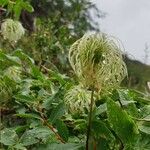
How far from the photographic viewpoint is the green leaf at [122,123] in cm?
164

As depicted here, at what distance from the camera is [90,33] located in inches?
66.2

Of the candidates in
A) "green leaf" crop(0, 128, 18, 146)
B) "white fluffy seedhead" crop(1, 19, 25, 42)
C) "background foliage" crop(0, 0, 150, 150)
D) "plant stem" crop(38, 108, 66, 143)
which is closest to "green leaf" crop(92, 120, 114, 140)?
"background foliage" crop(0, 0, 150, 150)

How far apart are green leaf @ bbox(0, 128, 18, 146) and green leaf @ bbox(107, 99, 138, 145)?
407 millimetres

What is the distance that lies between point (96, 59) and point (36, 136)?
0.35 metres

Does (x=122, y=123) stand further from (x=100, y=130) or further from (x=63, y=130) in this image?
(x=63, y=130)

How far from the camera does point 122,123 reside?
65.5 inches

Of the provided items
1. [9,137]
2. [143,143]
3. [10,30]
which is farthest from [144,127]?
[10,30]

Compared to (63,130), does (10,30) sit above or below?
above

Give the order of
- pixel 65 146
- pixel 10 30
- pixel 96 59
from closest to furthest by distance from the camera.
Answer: pixel 96 59
pixel 65 146
pixel 10 30

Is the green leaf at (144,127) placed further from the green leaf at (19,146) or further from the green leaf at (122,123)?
the green leaf at (19,146)

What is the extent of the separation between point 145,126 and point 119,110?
158 mm

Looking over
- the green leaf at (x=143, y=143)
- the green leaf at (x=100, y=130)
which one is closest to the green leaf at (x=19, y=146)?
the green leaf at (x=100, y=130)

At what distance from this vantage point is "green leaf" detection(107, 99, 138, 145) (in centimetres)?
164

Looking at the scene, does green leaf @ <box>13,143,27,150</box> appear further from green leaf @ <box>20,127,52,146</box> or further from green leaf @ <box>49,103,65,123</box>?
green leaf @ <box>49,103,65,123</box>
